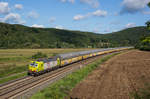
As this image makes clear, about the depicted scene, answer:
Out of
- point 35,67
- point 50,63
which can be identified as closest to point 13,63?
point 50,63

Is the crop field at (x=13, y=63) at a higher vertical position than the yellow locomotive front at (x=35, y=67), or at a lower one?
lower

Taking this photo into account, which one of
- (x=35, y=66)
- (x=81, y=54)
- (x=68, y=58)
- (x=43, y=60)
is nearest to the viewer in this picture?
(x=35, y=66)

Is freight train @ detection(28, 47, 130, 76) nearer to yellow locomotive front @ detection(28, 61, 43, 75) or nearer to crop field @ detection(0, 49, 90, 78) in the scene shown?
yellow locomotive front @ detection(28, 61, 43, 75)

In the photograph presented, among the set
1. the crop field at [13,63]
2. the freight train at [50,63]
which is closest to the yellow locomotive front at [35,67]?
the freight train at [50,63]

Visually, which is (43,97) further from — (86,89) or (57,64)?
(57,64)

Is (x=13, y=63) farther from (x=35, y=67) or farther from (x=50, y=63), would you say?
(x=35, y=67)

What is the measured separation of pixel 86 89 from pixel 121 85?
5384mm

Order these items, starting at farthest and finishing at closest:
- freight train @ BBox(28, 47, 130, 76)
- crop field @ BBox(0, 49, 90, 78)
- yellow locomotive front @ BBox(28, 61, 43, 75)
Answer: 1. crop field @ BBox(0, 49, 90, 78)
2. freight train @ BBox(28, 47, 130, 76)
3. yellow locomotive front @ BBox(28, 61, 43, 75)

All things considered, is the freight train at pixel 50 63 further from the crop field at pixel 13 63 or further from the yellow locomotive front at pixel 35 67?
the crop field at pixel 13 63

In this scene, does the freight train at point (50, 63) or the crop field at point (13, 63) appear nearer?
the freight train at point (50, 63)

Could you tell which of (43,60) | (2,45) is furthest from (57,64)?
(2,45)

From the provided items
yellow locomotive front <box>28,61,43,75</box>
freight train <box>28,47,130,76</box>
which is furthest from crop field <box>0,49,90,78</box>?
freight train <box>28,47,130,76</box>

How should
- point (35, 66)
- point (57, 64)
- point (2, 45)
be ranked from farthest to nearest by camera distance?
point (2, 45), point (57, 64), point (35, 66)

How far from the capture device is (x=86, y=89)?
20.9 metres
